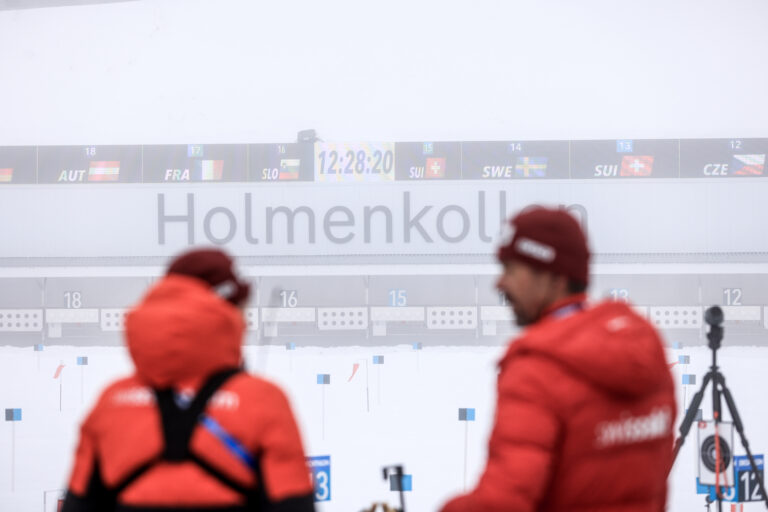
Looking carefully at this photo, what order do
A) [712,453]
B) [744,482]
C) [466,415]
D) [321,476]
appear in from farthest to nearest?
[466,415] → [321,476] → [744,482] → [712,453]

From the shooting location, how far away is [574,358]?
0.98m

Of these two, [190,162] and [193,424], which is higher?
[190,162]

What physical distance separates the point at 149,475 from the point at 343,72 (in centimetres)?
291

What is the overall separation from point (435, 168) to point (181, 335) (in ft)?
9.19

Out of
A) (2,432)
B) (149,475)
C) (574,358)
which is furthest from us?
(2,432)

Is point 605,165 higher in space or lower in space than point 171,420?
higher

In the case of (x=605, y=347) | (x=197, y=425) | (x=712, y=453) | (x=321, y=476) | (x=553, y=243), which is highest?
(x=553, y=243)

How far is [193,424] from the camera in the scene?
3.57 ft

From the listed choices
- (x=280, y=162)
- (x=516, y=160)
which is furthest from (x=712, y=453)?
(x=280, y=162)

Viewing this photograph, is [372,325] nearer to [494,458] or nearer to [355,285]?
[355,285]

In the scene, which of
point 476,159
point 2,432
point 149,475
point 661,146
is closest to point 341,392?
point 476,159

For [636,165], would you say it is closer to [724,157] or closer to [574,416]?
[724,157]

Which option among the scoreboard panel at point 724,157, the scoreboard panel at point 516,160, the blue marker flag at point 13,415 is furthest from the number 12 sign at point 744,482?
the blue marker flag at point 13,415

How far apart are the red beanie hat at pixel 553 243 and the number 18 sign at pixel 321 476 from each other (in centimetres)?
253
